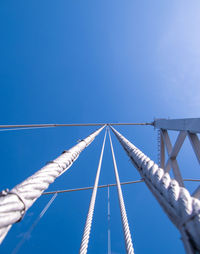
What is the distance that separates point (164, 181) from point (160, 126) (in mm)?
5284

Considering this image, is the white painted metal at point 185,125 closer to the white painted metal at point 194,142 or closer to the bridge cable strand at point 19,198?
the white painted metal at point 194,142

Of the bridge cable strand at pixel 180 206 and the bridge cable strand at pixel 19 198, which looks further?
→ the bridge cable strand at pixel 19 198

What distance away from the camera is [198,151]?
4.09m

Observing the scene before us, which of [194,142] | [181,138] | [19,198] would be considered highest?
[181,138]

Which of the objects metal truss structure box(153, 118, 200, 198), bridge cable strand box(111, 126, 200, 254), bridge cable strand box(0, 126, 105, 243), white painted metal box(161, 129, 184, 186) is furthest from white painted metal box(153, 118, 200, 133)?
bridge cable strand box(0, 126, 105, 243)

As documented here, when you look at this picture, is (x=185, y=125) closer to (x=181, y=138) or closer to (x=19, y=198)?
(x=181, y=138)

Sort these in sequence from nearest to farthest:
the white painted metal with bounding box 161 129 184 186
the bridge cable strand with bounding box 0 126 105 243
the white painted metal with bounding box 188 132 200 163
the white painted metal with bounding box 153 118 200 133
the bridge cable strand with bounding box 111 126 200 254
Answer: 1. the bridge cable strand with bounding box 111 126 200 254
2. the bridge cable strand with bounding box 0 126 105 243
3. the white painted metal with bounding box 153 118 200 133
4. the white painted metal with bounding box 188 132 200 163
5. the white painted metal with bounding box 161 129 184 186

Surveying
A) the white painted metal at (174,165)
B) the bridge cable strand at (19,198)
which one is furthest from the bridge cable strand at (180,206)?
the white painted metal at (174,165)

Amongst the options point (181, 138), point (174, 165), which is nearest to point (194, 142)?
point (181, 138)

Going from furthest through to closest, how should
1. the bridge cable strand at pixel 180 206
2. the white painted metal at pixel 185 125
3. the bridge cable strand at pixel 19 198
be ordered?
the white painted metal at pixel 185 125
the bridge cable strand at pixel 19 198
the bridge cable strand at pixel 180 206

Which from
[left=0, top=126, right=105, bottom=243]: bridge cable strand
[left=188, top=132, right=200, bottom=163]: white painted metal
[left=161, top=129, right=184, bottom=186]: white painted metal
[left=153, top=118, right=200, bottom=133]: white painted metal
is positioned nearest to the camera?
[left=0, top=126, right=105, bottom=243]: bridge cable strand

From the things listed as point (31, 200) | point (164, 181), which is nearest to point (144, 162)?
point (164, 181)

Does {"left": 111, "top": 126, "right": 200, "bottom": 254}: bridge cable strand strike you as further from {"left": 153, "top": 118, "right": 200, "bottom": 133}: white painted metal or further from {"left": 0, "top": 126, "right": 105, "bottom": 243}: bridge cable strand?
{"left": 153, "top": 118, "right": 200, "bottom": 133}: white painted metal

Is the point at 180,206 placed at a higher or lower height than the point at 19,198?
lower
